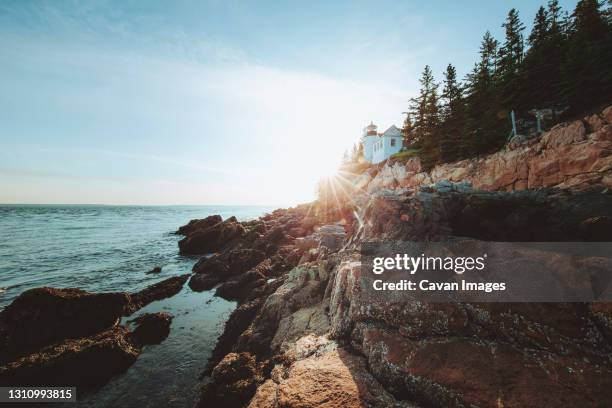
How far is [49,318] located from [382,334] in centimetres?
1202

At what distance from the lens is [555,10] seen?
4044 cm

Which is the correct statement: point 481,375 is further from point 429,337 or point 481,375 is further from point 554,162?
point 554,162

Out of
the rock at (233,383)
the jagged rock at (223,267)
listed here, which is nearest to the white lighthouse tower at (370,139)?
the jagged rock at (223,267)

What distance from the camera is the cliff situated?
152 inches

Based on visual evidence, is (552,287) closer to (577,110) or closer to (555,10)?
(577,110)

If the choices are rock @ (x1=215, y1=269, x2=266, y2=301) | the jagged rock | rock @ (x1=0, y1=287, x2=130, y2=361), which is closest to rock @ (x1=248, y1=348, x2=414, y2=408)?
rock @ (x1=0, y1=287, x2=130, y2=361)

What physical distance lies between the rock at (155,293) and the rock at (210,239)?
11386 millimetres

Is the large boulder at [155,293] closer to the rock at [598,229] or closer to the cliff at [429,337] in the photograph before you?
the cliff at [429,337]

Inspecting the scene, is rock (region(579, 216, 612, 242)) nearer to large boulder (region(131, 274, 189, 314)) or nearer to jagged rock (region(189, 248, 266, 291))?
jagged rock (region(189, 248, 266, 291))

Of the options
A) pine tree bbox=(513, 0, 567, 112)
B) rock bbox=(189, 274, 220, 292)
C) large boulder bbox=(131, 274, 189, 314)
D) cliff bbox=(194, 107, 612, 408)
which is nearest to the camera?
cliff bbox=(194, 107, 612, 408)

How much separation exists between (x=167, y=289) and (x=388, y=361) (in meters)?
13.9

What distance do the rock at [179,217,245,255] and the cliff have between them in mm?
17598

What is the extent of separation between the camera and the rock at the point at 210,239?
89.1 ft

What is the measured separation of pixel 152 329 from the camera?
10219 millimetres
